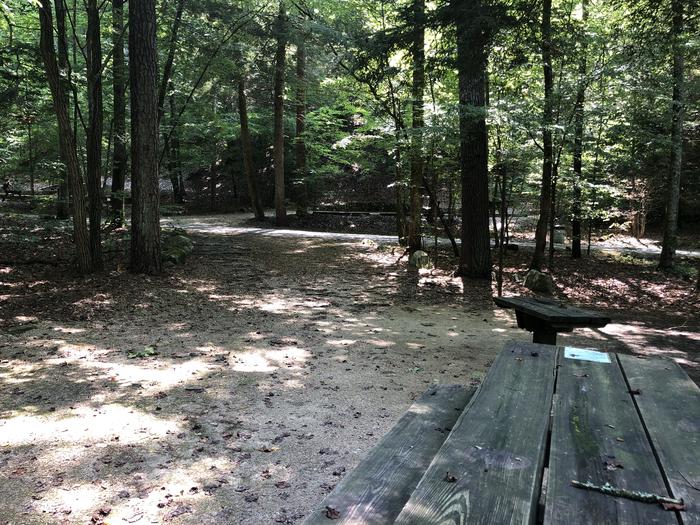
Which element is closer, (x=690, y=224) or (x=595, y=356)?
(x=595, y=356)

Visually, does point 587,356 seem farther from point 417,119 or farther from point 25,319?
point 417,119

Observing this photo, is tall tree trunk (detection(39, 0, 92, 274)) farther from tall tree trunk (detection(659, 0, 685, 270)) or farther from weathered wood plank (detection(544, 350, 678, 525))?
tall tree trunk (detection(659, 0, 685, 270))

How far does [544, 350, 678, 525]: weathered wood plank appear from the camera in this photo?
1.20 m

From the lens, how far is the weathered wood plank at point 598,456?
1198 millimetres

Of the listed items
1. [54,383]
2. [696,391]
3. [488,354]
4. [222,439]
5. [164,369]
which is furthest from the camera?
[488,354]

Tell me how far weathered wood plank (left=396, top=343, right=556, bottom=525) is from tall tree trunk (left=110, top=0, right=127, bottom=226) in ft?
31.8

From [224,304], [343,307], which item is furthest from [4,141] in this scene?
[343,307]

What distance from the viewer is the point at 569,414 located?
1.82 meters

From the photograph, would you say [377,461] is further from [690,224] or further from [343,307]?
[690,224]

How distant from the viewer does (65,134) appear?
7.89 m

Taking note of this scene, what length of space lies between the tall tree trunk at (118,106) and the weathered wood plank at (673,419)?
988 centimetres

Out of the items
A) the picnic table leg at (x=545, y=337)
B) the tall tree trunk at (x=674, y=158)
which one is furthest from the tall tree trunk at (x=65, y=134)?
the tall tree trunk at (x=674, y=158)

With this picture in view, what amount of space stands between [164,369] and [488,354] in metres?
3.58

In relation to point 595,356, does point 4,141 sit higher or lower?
higher
